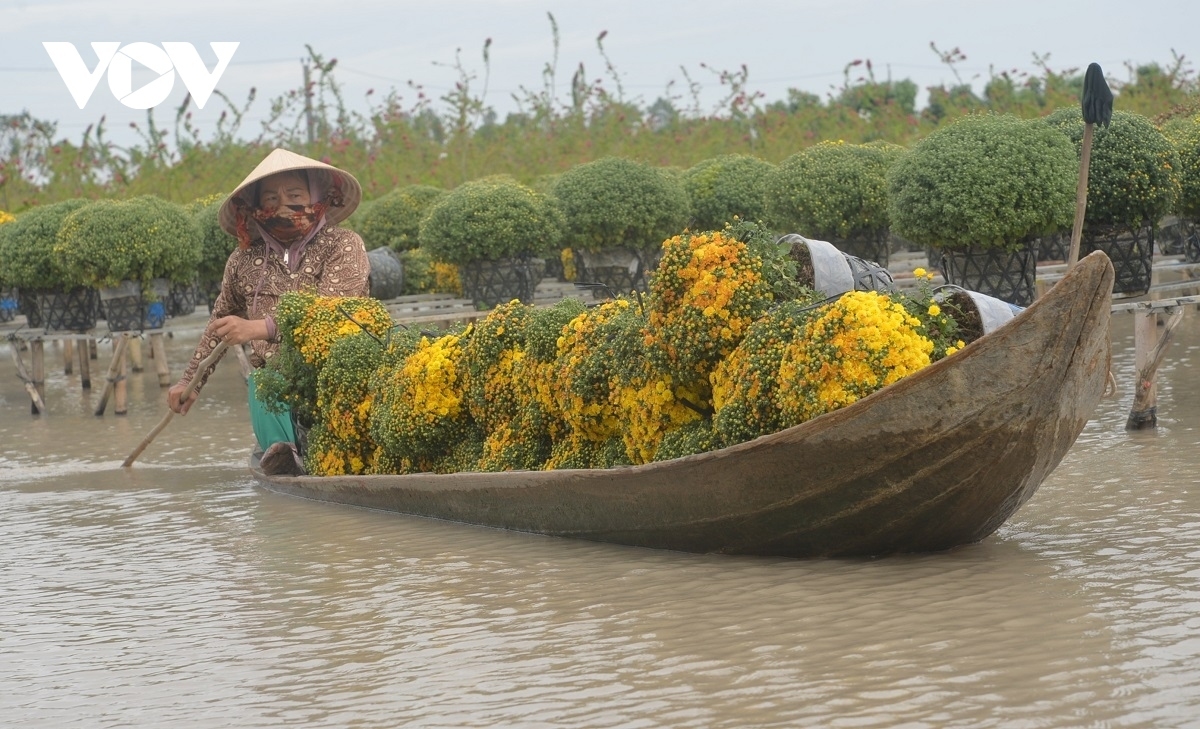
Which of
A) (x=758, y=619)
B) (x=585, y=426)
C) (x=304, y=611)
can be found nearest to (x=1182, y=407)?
(x=585, y=426)

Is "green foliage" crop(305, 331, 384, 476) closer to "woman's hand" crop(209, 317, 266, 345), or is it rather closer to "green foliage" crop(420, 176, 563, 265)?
"woman's hand" crop(209, 317, 266, 345)

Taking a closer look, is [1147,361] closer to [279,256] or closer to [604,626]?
[604,626]

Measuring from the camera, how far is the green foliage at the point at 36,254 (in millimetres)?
13594

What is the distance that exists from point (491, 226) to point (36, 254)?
4416 millimetres

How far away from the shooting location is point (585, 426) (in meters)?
6.27

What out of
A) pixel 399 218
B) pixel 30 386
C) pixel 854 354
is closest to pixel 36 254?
pixel 30 386

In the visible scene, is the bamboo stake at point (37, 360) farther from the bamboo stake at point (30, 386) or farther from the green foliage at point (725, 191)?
the green foliage at point (725, 191)

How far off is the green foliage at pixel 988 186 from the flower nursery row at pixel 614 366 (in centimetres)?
297

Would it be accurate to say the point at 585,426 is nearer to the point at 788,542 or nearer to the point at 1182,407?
the point at 788,542

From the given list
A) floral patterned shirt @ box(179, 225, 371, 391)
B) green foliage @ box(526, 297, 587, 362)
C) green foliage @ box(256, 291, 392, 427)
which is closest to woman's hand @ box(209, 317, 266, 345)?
green foliage @ box(256, 291, 392, 427)

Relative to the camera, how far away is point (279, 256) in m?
8.63

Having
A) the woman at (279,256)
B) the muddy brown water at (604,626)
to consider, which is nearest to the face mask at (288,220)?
the woman at (279,256)

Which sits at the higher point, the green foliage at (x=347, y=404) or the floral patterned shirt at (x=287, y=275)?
the floral patterned shirt at (x=287, y=275)

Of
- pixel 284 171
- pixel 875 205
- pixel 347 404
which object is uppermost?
pixel 284 171
